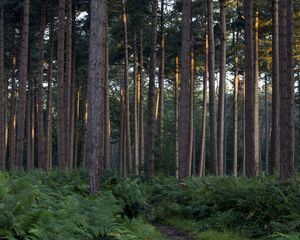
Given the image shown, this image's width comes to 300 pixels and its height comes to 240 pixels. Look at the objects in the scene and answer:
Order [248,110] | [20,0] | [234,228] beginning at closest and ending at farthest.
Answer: [234,228] → [248,110] → [20,0]

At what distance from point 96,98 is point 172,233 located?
4.32 meters

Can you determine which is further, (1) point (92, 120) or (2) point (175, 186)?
(2) point (175, 186)

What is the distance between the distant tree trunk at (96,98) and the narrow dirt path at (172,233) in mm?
2179

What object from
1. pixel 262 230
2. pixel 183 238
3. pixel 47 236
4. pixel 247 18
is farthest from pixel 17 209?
pixel 247 18

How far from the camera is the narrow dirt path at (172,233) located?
10.6m

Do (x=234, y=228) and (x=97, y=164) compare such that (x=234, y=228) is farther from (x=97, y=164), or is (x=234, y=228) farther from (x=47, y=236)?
(x=47, y=236)

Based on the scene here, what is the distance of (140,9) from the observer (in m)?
27.2

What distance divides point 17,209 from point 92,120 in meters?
5.77

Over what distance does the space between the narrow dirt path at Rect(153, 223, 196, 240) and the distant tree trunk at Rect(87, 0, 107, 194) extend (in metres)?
2.18

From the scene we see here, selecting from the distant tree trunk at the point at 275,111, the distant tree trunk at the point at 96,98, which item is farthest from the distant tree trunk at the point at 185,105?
the distant tree trunk at the point at 96,98

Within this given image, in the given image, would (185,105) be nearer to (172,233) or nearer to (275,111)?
(275,111)

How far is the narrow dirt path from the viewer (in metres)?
10.6

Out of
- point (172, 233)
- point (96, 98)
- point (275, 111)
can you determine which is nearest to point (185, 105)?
point (96, 98)

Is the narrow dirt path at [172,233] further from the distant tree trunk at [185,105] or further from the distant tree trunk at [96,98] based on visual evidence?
the distant tree trunk at [185,105]
